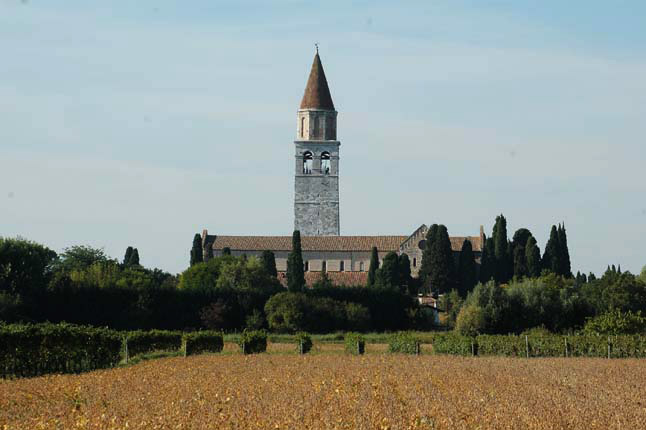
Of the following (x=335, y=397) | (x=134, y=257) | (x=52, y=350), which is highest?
(x=134, y=257)

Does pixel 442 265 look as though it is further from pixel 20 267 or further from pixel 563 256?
pixel 20 267

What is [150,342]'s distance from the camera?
49.1 meters

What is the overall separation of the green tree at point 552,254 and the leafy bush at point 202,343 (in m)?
67.6

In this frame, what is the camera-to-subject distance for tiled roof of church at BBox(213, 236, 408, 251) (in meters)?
136

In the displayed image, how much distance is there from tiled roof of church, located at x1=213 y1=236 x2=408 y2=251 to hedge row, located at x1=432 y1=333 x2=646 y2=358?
279ft

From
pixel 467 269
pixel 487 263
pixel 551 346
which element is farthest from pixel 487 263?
pixel 551 346

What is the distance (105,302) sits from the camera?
3073 inches

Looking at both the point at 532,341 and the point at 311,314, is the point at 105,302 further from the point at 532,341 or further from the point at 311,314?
the point at 532,341

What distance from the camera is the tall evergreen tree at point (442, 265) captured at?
389 feet

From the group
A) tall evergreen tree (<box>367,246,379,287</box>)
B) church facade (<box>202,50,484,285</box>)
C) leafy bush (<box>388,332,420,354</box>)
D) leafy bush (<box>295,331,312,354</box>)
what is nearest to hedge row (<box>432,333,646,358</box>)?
leafy bush (<box>388,332,420,354</box>)

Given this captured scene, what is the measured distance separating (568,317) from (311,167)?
6090 centimetres

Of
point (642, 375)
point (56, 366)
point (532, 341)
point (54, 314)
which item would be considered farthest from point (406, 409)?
point (54, 314)

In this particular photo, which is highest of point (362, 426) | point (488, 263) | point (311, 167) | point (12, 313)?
point (311, 167)

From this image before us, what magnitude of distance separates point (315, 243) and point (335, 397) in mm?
112240
